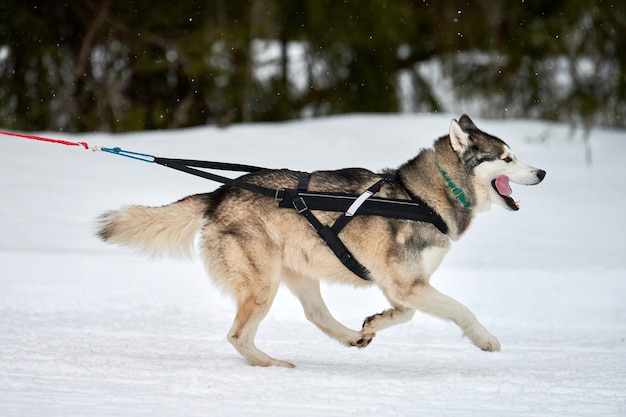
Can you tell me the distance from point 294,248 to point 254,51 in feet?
37.6

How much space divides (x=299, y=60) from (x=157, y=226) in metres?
13.4

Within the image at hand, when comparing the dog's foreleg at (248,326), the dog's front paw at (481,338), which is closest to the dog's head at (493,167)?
the dog's front paw at (481,338)

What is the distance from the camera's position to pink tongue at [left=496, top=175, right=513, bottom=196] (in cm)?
556

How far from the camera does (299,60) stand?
1844 centimetres

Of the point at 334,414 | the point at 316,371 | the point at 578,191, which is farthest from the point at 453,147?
the point at 578,191

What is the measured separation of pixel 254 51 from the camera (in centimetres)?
1642

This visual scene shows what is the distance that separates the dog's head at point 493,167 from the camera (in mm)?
5527

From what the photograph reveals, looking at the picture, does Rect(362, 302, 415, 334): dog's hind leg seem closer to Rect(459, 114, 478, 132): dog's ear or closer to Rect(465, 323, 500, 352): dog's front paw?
Rect(465, 323, 500, 352): dog's front paw

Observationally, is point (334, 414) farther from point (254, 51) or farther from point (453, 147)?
point (254, 51)

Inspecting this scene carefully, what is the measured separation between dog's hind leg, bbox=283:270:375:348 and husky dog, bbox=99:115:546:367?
0.14m

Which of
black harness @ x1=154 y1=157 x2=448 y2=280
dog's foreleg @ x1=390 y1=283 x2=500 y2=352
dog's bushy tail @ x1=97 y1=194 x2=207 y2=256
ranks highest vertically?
black harness @ x1=154 y1=157 x2=448 y2=280

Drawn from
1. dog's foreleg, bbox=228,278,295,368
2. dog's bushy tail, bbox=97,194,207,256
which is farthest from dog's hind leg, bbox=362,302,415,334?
dog's bushy tail, bbox=97,194,207,256

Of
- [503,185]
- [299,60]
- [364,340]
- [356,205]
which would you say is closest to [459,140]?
[503,185]

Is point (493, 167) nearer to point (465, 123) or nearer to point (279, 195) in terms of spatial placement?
point (465, 123)
